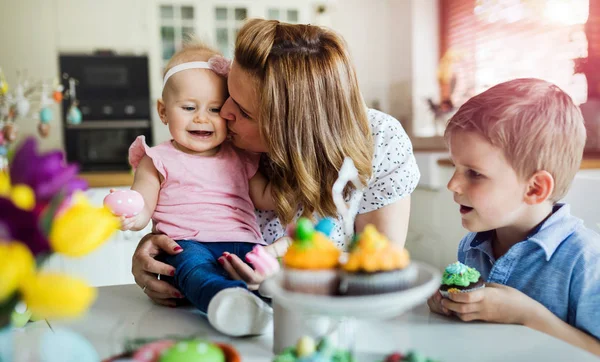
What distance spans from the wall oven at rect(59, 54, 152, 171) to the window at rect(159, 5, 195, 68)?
311mm

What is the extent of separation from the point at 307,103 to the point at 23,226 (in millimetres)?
616

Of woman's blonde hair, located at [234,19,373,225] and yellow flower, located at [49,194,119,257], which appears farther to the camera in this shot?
woman's blonde hair, located at [234,19,373,225]

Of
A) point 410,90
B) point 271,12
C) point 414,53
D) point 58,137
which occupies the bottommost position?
point 58,137

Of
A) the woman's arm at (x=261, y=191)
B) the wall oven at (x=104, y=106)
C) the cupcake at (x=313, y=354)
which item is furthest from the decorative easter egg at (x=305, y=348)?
the wall oven at (x=104, y=106)

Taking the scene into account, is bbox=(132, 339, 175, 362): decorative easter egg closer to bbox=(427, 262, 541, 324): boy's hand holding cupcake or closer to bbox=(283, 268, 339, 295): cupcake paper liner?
bbox=(283, 268, 339, 295): cupcake paper liner

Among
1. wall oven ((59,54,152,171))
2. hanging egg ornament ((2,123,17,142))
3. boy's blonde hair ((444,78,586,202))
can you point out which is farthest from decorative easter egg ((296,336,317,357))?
wall oven ((59,54,152,171))

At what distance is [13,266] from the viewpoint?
14.9 inches

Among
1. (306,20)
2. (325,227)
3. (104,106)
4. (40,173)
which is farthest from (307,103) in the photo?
(306,20)

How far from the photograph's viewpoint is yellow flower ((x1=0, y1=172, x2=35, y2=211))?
43cm

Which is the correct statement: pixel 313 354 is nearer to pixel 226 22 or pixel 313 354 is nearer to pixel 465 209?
pixel 465 209

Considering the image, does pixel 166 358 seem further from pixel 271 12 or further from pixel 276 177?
pixel 271 12

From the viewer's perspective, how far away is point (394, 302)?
0.45 metres

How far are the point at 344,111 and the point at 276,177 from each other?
0.21m

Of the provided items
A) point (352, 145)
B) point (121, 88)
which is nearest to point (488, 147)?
point (352, 145)
